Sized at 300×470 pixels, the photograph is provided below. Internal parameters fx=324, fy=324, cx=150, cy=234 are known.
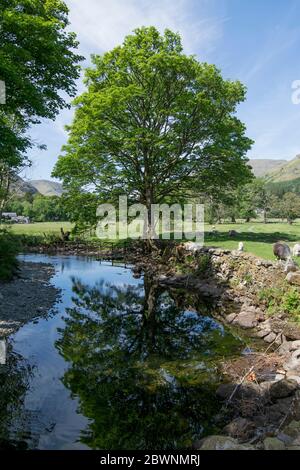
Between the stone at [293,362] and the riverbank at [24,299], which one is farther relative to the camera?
the riverbank at [24,299]

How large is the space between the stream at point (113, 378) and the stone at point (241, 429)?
0.41 m

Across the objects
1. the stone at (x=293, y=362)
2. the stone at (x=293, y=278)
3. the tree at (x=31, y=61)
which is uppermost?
the tree at (x=31, y=61)

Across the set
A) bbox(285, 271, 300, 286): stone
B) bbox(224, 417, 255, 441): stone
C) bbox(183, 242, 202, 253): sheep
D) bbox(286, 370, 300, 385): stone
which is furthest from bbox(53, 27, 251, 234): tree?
bbox(224, 417, 255, 441): stone

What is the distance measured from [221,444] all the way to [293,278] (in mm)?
9056

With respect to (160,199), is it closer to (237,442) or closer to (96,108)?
(96,108)

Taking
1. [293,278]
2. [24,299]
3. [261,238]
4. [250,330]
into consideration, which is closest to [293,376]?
[250,330]

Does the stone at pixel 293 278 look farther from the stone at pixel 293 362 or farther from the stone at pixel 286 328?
the stone at pixel 293 362

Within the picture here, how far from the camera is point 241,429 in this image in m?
5.85

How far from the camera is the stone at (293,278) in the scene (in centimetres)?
1266

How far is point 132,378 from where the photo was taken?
804cm

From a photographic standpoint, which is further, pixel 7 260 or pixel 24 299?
pixel 7 260

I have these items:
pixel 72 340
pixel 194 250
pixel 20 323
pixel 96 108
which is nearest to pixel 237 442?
pixel 72 340

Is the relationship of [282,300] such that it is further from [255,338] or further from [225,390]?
[225,390]

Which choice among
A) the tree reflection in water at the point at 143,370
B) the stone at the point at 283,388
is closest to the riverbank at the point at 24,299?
the tree reflection in water at the point at 143,370
